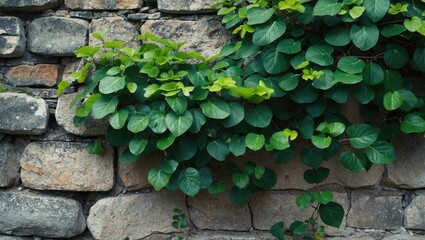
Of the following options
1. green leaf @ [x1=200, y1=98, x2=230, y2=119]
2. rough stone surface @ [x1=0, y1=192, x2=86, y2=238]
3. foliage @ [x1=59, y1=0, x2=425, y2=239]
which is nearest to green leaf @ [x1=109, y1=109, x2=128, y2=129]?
foliage @ [x1=59, y1=0, x2=425, y2=239]

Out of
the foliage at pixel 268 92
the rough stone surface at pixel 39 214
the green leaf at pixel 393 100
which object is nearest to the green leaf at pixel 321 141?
the foliage at pixel 268 92

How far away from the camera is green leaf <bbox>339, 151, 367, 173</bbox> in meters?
1.61

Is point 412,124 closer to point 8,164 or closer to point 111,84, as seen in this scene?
point 111,84

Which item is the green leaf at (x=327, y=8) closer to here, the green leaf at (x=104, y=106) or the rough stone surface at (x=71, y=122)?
the green leaf at (x=104, y=106)

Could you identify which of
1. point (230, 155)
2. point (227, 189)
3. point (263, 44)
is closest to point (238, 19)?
point (263, 44)

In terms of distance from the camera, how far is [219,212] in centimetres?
180

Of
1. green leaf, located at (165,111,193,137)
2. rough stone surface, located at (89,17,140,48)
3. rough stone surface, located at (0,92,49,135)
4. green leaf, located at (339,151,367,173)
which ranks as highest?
rough stone surface, located at (89,17,140,48)

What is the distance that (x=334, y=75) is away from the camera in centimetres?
156

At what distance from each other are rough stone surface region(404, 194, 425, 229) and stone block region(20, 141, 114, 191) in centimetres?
106

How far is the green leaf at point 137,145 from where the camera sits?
1583mm

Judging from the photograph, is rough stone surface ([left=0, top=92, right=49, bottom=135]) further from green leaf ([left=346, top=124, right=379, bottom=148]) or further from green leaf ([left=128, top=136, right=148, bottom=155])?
green leaf ([left=346, top=124, right=379, bottom=148])

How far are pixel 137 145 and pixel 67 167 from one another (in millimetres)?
305

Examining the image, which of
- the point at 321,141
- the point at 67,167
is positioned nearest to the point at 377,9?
the point at 321,141

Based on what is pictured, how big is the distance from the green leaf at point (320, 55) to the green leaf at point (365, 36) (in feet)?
0.29
